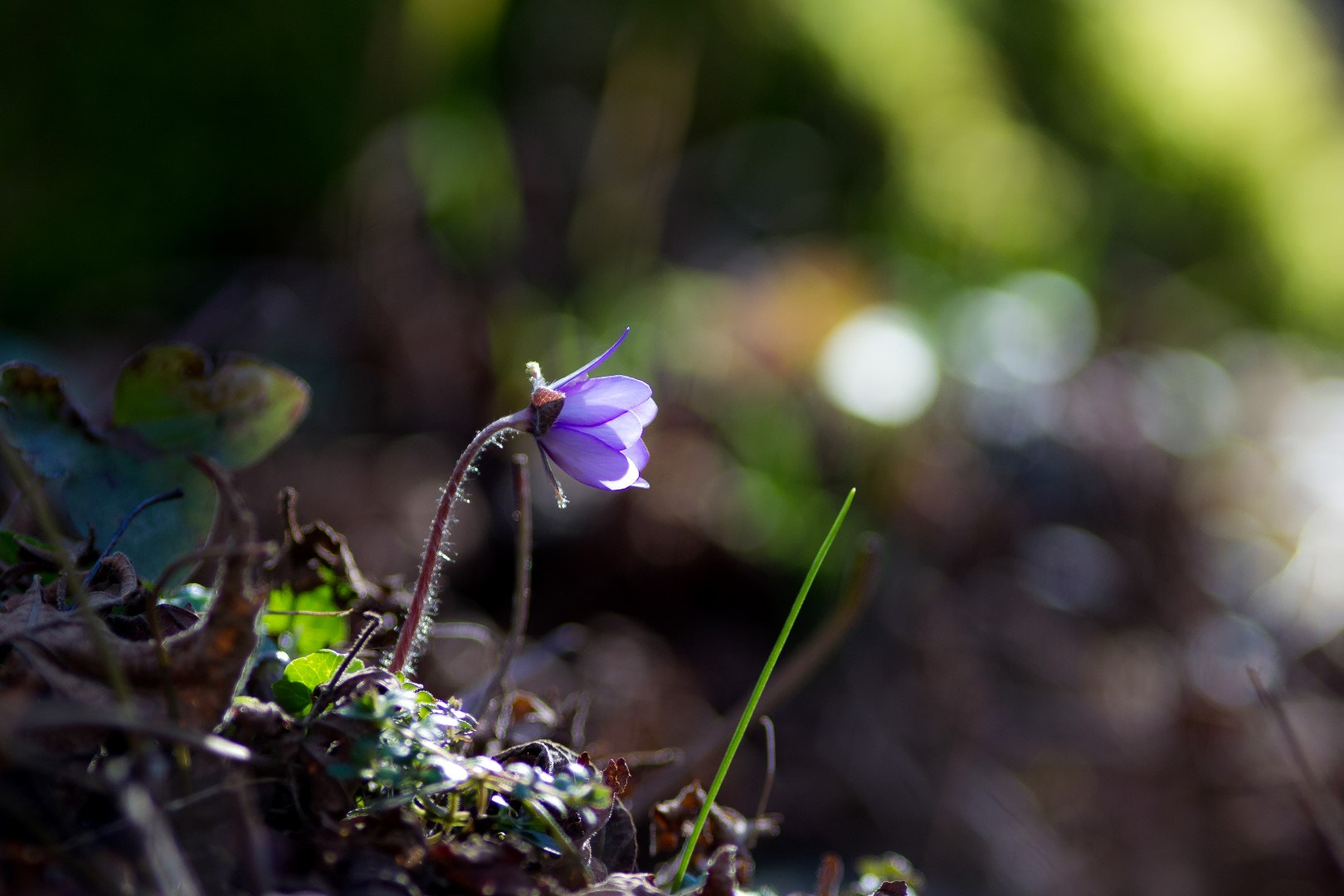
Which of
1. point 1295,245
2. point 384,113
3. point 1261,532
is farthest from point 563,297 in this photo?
point 1295,245

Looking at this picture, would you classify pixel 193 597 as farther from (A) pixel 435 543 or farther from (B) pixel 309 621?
(A) pixel 435 543

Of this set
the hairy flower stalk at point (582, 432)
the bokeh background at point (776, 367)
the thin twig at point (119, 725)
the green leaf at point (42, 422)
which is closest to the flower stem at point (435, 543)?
the hairy flower stalk at point (582, 432)

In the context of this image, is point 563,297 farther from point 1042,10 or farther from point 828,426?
point 1042,10

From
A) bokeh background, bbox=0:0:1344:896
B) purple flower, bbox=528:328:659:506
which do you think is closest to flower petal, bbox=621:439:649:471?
purple flower, bbox=528:328:659:506

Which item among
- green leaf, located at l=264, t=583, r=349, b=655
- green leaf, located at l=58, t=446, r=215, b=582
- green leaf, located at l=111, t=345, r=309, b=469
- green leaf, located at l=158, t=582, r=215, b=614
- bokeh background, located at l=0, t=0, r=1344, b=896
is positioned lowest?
bokeh background, located at l=0, t=0, r=1344, b=896

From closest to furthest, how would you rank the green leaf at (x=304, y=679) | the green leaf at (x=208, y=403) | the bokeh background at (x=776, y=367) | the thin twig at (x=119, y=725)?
the thin twig at (x=119, y=725) < the green leaf at (x=304, y=679) < the green leaf at (x=208, y=403) < the bokeh background at (x=776, y=367)

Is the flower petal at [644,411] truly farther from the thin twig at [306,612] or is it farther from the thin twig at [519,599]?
the thin twig at [306,612]

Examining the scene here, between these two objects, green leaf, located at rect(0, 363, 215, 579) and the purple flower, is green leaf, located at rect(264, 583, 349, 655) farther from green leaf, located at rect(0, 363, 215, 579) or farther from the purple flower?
the purple flower

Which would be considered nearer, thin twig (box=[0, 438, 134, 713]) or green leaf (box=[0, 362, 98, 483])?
thin twig (box=[0, 438, 134, 713])
